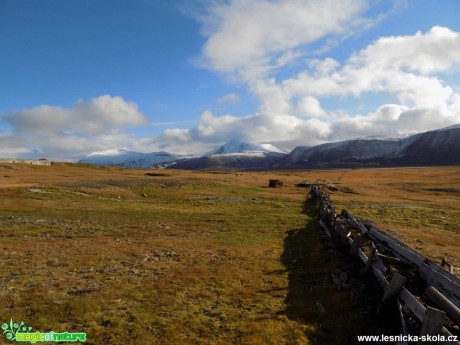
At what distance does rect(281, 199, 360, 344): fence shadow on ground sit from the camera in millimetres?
11297

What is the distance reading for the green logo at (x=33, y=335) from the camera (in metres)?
9.91

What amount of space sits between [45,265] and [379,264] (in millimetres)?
14838

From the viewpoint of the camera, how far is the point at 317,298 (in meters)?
13.9

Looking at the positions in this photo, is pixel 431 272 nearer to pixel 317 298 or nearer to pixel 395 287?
pixel 395 287

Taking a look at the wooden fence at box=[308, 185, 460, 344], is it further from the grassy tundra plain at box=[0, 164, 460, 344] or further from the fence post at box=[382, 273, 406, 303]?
the grassy tundra plain at box=[0, 164, 460, 344]

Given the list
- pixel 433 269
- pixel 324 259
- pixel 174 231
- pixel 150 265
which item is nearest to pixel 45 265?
pixel 150 265

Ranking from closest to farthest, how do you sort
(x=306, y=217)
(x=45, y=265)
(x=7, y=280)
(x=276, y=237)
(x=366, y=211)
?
(x=7, y=280) < (x=45, y=265) < (x=276, y=237) < (x=306, y=217) < (x=366, y=211)

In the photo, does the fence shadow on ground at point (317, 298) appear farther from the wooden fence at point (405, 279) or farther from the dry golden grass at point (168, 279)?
the wooden fence at point (405, 279)

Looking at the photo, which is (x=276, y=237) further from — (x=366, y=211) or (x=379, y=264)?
(x=366, y=211)

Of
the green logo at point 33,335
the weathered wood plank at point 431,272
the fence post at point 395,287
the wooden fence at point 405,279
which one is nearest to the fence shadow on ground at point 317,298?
the wooden fence at point 405,279

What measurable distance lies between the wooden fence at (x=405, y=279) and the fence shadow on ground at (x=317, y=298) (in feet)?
3.17

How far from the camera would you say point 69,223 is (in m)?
26.6

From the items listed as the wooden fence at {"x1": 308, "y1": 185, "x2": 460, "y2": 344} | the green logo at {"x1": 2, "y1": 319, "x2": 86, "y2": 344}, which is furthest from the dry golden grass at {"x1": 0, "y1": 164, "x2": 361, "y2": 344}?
the wooden fence at {"x1": 308, "y1": 185, "x2": 460, "y2": 344}

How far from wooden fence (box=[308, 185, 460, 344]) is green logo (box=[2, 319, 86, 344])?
9385 millimetres
